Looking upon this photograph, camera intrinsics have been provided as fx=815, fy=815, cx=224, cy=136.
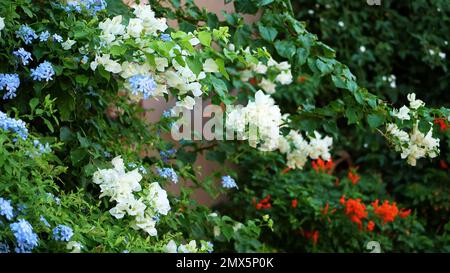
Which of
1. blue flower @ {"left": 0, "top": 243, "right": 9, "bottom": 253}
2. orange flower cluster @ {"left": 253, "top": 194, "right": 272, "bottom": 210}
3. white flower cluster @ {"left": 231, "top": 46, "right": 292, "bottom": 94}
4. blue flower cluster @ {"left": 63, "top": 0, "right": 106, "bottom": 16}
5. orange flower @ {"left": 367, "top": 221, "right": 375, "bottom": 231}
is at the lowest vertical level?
blue flower @ {"left": 0, "top": 243, "right": 9, "bottom": 253}

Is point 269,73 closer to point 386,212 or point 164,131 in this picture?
point 164,131

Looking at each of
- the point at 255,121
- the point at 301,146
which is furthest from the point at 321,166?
the point at 255,121

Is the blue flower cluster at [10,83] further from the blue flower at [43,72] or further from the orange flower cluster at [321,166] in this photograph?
the orange flower cluster at [321,166]

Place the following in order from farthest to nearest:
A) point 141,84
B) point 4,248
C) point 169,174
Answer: point 169,174 < point 141,84 < point 4,248

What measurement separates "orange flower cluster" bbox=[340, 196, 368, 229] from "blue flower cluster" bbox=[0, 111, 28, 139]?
203 centimetres

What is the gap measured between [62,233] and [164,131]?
107 centimetres

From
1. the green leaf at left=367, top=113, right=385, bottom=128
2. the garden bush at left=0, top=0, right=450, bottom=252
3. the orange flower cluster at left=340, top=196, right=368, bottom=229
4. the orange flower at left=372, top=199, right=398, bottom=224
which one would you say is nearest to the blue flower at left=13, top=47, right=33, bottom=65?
the garden bush at left=0, top=0, right=450, bottom=252

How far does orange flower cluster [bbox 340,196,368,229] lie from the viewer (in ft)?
12.7

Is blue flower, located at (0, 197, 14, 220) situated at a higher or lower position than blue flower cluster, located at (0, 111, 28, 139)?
lower

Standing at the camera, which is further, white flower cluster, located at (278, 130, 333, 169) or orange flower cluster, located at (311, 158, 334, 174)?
orange flower cluster, located at (311, 158, 334, 174)

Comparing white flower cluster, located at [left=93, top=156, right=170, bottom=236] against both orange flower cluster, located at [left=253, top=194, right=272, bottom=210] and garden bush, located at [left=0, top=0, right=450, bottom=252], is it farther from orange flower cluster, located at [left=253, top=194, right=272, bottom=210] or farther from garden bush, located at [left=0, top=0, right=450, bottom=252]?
orange flower cluster, located at [left=253, top=194, right=272, bottom=210]

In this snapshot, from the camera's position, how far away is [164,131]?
3.18m

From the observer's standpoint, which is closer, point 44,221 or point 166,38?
point 44,221

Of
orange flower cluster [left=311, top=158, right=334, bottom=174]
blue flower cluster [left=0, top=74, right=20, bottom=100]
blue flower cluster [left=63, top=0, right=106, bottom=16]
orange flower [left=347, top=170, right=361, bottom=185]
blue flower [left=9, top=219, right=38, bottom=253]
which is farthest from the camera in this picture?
orange flower [left=347, top=170, right=361, bottom=185]
